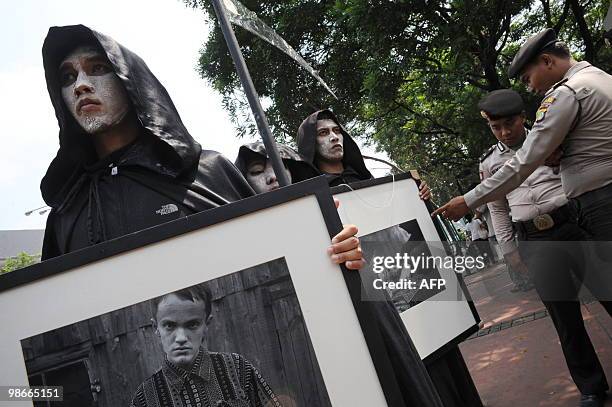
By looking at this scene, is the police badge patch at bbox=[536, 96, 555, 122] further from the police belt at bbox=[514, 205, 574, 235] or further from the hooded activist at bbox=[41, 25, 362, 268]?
the hooded activist at bbox=[41, 25, 362, 268]

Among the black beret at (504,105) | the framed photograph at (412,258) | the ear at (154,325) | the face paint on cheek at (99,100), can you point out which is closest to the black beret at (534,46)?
the black beret at (504,105)

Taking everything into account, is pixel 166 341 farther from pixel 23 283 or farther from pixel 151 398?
pixel 23 283

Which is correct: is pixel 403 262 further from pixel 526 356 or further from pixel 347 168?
pixel 526 356

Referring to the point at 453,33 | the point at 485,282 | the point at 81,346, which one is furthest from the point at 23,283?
the point at 485,282

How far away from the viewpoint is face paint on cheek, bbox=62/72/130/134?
198cm

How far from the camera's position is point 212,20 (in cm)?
1334

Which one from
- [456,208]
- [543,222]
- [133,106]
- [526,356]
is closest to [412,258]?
[456,208]

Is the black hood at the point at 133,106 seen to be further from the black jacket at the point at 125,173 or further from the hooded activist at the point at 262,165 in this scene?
the hooded activist at the point at 262,165

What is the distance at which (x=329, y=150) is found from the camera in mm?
3543

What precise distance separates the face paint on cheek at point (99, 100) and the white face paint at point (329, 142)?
1708mm

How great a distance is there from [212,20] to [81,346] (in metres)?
13.2

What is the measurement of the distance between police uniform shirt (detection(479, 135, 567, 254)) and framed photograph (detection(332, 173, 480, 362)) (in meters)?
0.57

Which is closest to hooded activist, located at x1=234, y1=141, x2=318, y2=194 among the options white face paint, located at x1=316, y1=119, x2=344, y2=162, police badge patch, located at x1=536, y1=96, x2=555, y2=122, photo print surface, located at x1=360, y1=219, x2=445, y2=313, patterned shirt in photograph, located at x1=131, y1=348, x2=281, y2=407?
white face paint, located at x1=316, y1=119, x2=344, y2=162

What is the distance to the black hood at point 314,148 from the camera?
3.56 m
